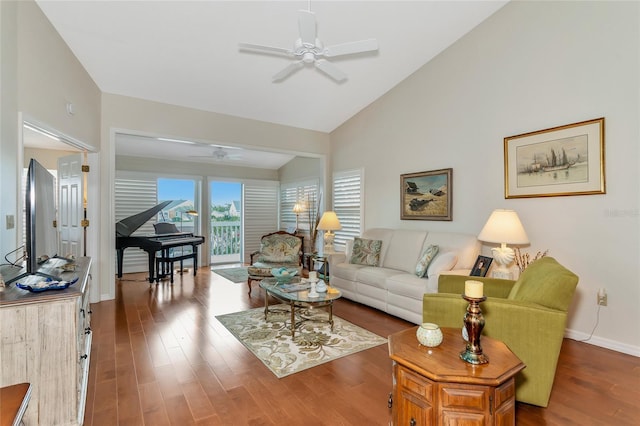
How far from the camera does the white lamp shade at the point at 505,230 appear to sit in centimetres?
327

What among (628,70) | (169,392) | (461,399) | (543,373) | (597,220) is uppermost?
(628,70)

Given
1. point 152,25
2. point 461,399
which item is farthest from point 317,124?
point 461,399

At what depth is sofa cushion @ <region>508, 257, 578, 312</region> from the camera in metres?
1.97

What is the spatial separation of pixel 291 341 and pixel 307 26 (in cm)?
A: 295

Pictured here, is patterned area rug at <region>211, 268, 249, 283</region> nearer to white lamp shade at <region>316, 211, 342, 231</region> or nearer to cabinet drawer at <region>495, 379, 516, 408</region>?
white lamp shade at <region>316, 211, 342, 231</region>

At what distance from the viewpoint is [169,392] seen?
2307 mm

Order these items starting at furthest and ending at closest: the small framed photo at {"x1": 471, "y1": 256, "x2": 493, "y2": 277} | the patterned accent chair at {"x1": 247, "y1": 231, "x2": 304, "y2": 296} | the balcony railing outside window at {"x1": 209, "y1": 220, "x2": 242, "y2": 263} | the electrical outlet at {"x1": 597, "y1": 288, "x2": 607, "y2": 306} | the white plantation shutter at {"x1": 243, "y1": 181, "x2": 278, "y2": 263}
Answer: the white plantation shutter at {"x1": 243, "y1": 181, "x2": 278, "y2": 263}, the balcony railing outside window at {"x1": 209, "y1": 220, "x2": 242, "y2": 263}, the patterned accent chair at {"x1": 247, "y1": 231, "x2": 304, "y2": 296}, the small framed photo at {"x1": 471, "y1": 256, "x2": 493, "y2": 277}, the electrical outlet at {"x1": 597, "y1": 288, "x2": 607, "y2": 306}

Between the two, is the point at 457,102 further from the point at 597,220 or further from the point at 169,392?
the point at 169,392

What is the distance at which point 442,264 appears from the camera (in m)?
3.51

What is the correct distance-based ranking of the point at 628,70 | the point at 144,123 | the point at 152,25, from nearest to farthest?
the point at 628,70
the point at 152,25
the point at 144,123

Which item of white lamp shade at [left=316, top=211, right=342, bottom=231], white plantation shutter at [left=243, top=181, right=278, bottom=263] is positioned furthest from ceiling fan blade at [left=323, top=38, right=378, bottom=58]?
white plantation shutter at [left=243, top=181, right=278, bottom=263]

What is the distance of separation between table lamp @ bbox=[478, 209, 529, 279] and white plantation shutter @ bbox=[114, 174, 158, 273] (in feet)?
21.1

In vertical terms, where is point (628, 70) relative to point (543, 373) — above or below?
above

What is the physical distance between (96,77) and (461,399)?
17.6 feet
